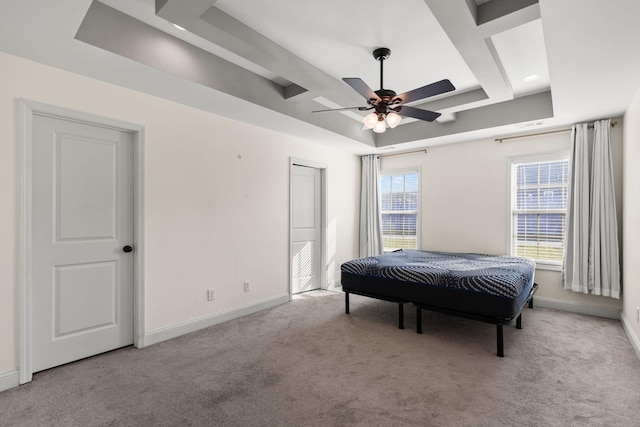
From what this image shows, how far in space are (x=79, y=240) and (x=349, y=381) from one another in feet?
8.20

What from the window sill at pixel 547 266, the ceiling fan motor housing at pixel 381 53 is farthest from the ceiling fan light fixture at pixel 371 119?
the window sill at pixel 547 266

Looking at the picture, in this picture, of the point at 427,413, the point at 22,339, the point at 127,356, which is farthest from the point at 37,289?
the point at 427,413

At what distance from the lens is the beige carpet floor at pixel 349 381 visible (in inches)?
78.0

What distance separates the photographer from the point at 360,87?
2.51m

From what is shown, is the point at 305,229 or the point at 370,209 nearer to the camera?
the point at 305,229

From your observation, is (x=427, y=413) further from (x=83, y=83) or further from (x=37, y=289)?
(x=83, y=83)

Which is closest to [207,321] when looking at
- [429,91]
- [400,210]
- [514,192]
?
[429,91]

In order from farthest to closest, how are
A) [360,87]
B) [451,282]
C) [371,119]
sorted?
[451,282] < [371,119] < [360,87]

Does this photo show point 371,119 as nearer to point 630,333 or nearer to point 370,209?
point 370,209

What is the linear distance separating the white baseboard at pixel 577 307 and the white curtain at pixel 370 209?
8.02 ft

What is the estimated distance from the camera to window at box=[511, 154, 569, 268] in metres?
4.27

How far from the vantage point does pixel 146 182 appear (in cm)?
305

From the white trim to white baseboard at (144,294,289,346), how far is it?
147 inches

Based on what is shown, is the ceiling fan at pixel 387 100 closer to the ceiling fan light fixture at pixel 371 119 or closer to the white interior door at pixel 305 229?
the ceiling fan light fixture at pixel 371 119
